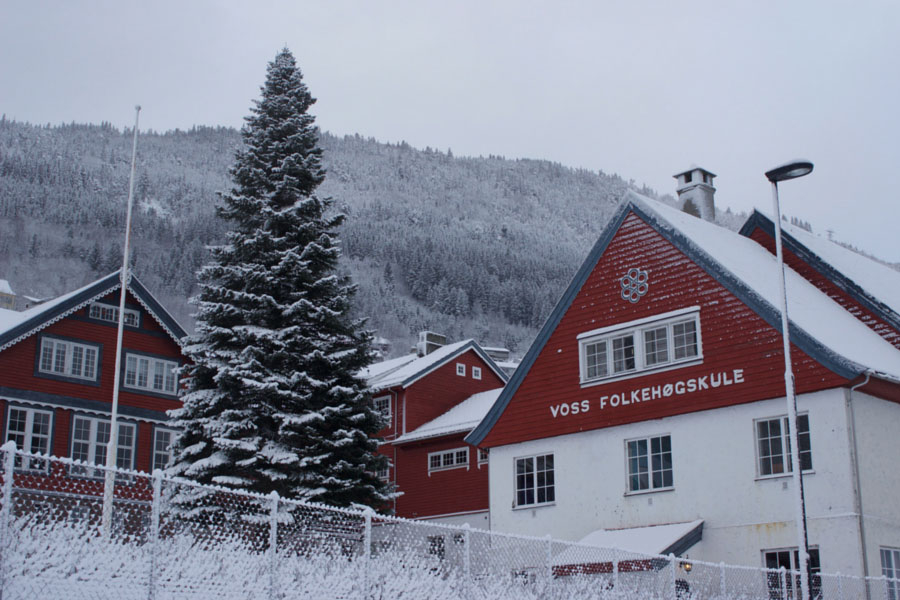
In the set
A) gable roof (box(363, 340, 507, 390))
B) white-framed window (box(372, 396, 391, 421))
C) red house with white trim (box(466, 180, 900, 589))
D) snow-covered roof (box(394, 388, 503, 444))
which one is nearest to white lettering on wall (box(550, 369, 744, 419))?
red house with white trim (box(466, 180, 900, 589))

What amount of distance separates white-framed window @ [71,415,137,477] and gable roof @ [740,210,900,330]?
25.5 meters

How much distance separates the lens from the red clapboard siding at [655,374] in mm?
25422

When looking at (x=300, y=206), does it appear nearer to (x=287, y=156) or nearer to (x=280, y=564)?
(x=287, y=156)

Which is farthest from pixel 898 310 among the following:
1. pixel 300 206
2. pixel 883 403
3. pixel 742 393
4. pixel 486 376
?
pixel 486 376

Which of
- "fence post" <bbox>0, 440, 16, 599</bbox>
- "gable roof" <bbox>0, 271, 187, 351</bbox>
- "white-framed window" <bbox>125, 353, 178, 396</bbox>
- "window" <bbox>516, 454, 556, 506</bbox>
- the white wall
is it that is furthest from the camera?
"white-framed window" <bbox>125, 353, 178, 396</bbox>

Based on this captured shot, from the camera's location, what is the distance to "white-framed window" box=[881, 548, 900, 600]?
76.6ft

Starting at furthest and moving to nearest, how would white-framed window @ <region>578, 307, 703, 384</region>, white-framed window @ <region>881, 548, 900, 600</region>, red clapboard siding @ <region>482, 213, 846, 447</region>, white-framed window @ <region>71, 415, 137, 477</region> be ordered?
white-framed window @ <region>71, 415, 137, 477</region>
white-framed window @ <region>578, 307, 703, 384</region>
red clapboard siding @ <region>482, 213, 846, 447</region>
white-framed window @ <region>881, 548, 900, 600</region>

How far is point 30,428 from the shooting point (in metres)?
38.2

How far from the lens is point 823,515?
23578 millimetres

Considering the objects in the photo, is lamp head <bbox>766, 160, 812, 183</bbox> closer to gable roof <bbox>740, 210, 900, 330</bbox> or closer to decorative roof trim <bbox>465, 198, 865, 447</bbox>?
decorative roof trim <bbox>465, 198, 865, 447</bbox>

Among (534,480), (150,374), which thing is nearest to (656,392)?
(534,480)

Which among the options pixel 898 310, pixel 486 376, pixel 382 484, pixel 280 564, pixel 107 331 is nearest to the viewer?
pixel 280 564

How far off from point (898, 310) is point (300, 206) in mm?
17673

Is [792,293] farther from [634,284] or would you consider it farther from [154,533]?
[154,533]
